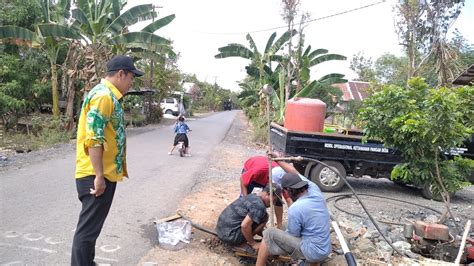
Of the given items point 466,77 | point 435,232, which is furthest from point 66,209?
point 466,77

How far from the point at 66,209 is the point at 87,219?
117 inches

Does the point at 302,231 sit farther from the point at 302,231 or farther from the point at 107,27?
the point at 107,27

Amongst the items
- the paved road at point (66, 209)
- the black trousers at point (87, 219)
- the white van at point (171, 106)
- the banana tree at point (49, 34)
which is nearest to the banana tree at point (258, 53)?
the banana tree at point (49, 34)

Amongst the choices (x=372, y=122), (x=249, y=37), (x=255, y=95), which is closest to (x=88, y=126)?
(x=372, y=122)

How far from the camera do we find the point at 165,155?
12414 millimetres

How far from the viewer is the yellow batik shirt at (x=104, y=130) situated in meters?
3.20

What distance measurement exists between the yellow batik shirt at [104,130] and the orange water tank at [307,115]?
6370 mm

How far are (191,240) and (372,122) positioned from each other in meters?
3.56

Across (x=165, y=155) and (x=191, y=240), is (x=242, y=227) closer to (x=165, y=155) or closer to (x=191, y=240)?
(x=191, y=240)

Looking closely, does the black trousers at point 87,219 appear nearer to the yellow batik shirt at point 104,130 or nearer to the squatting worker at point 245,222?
the yellow batik shirt at point 104,130

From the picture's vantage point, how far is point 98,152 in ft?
10.5

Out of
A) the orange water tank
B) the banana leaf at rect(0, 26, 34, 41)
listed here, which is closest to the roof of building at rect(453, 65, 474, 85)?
the orange water tank

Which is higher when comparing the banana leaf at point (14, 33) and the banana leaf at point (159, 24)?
the banana leaf at point (159, 24)

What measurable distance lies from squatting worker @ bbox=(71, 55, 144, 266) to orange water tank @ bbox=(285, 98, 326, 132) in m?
6.33
